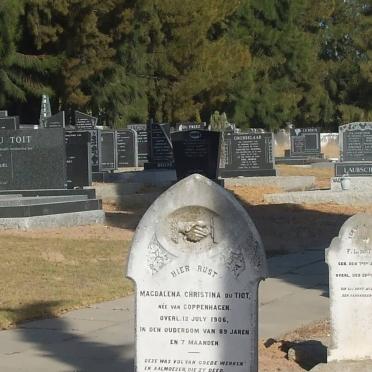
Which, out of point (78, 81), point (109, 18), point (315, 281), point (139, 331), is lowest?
point (315, 281)

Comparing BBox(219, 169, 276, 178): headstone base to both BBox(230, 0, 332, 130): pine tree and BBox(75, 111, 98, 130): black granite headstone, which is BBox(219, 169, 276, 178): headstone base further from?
BBox(230, 0, 332, 130): pine tree

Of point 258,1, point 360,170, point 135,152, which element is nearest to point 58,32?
point 135,152

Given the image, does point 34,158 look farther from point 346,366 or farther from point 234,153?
point 346,366

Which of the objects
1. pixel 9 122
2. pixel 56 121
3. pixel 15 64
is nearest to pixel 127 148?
pixel 15 64

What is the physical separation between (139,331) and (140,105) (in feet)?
142

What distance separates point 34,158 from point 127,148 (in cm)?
1664

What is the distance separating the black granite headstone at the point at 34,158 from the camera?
69.8 feet

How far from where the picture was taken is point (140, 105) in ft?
160

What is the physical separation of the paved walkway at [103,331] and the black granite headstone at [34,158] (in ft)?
27.7

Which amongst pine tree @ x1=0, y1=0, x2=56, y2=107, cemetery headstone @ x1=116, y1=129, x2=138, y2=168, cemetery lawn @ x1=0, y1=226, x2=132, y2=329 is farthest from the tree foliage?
cemetery lawn @ x1=0, y1=226, x2=132, y2=329

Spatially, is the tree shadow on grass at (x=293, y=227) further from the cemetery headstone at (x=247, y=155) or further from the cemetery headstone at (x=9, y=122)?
the cemetery headstone at (x=247, y=155)

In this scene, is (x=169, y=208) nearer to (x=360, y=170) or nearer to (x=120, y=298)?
(x=120, y=298)

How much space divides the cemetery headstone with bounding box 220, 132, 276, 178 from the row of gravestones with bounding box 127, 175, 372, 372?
27.4m

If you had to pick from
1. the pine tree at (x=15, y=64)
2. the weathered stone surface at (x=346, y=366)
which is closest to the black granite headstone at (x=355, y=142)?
the pine tree at (x=15, y=64)
